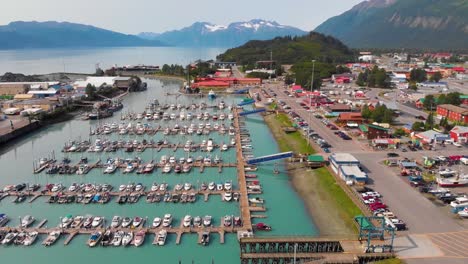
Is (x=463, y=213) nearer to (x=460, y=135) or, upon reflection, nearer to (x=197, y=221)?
(x=197, y=221)

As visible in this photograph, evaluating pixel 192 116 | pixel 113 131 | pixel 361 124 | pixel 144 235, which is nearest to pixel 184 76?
pixel 192 116

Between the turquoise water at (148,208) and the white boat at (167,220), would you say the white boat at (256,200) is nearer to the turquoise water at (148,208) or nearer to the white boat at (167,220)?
the turquoise water at (148,208)

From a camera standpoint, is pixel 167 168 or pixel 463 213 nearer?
pixel 463 213

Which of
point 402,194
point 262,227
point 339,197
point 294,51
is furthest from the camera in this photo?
point 294,51

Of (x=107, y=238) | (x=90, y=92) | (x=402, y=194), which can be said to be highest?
(x=90, y=92)

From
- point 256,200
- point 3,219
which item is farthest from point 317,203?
point 3,219

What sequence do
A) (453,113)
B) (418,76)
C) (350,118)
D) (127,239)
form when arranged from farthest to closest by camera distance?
(418,76), (350,118), (453,113), (127,239)
